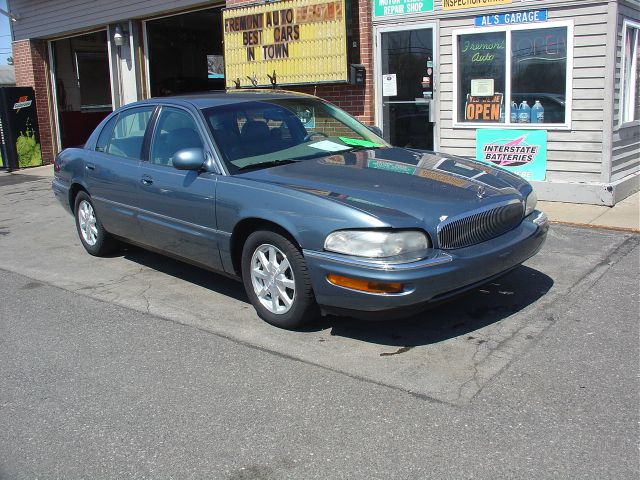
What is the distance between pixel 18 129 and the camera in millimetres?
16031

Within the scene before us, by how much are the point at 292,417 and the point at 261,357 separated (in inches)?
33.0

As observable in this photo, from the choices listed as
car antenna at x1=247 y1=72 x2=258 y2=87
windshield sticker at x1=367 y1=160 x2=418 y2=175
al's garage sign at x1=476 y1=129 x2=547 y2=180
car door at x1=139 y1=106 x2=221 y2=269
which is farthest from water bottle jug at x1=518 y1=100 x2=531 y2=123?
car door at x1=139 y1=106 x2=221 y2=269

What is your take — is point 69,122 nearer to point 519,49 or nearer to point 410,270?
point 519,49

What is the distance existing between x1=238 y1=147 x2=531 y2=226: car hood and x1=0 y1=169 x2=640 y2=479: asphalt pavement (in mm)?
893

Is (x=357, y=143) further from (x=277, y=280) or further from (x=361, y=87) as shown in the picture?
(x=361, y=87)

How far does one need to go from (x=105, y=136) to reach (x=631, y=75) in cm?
709

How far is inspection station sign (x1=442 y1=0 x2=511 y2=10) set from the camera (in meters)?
8.77

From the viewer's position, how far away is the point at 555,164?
871cm

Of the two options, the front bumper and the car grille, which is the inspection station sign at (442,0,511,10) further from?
the front bumper

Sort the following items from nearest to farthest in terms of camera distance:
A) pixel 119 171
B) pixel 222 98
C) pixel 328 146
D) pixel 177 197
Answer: pixel 177 197 < pixel 328 146 < pixel 222 98 < pixel 119 171

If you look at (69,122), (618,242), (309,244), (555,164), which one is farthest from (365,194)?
(69,122)

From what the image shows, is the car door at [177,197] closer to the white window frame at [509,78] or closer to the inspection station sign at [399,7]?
the white window frame at [509,78]

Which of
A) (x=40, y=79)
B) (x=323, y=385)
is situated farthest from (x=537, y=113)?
(x=40, y=79)

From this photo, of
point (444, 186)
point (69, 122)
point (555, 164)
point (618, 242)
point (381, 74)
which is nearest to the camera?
point (444, 186)
